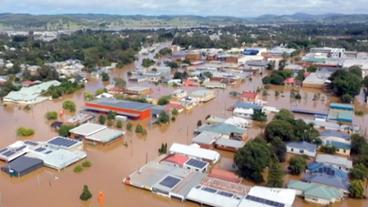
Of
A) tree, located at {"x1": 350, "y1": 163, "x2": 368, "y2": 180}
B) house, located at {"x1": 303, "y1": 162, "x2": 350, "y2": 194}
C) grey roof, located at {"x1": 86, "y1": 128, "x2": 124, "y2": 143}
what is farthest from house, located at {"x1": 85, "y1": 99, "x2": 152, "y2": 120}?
tree, located at {"x1": 350, "y1": 163, "x2": 368, "y2": 180}

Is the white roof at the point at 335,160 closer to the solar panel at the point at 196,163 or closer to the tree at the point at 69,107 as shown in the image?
the solar panel at the point at 196,163

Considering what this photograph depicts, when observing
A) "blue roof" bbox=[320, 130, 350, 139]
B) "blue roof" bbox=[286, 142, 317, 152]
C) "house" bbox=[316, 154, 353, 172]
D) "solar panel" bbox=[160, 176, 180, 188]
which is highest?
"blue roof" bbox=[320, 130, 350, 139]

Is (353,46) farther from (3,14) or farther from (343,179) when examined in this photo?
(3,14)

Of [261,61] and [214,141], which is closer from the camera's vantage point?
[214,141]

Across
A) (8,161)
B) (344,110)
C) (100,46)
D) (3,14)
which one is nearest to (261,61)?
(344,110)

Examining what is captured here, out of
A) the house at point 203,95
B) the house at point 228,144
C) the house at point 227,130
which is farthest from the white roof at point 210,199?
the house at point 203,95

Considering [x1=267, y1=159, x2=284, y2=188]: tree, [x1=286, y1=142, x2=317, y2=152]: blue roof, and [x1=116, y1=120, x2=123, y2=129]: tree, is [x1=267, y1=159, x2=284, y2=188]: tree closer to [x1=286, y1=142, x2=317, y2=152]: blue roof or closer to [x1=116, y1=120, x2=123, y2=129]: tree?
[x1=286, y1=142, x2=317, y2=152]: blue roof
